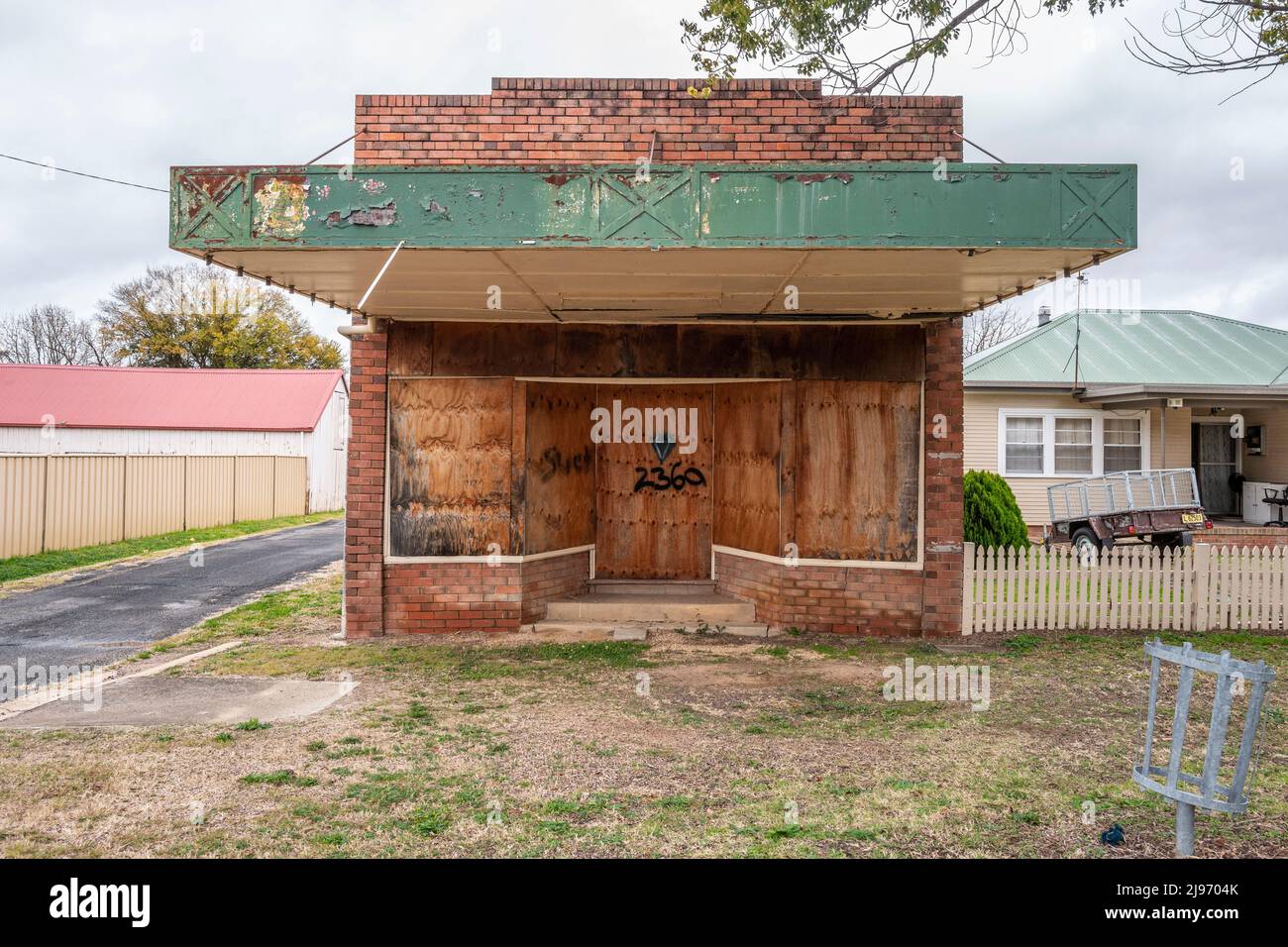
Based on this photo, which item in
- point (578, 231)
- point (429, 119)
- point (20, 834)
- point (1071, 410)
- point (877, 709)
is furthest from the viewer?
point (1071, 410)

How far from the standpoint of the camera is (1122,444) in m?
18.6

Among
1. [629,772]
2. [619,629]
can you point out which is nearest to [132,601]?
[619,629]

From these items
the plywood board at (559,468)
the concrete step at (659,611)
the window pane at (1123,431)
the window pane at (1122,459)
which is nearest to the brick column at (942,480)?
the concrete step at (659,611)

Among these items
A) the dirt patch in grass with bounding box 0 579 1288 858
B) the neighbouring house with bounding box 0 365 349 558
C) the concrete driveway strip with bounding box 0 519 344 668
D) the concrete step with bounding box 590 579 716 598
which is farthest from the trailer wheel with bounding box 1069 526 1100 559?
the neighbouring house with bounding box 0 365 349 558

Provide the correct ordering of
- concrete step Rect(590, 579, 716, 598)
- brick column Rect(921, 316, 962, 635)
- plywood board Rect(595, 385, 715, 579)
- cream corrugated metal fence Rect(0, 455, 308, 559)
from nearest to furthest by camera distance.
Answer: brick column Rect(921, 316, 962, 635), concrete step Rect(590, 579, 716, 598), plywood board Rect(595, 385, 715, 579), cream corrugated metal fence Rect(0, 455, 308, 559)

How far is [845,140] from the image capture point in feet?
28.8

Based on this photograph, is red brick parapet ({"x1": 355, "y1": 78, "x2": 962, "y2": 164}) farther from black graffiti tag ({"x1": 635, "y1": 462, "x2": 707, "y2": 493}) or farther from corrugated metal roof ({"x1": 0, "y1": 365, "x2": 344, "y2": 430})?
corrugated metal roof ({"x1": 0, "y1": 365, "x2": 344, "y2": 430})

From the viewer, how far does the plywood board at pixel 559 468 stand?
9.31 meters

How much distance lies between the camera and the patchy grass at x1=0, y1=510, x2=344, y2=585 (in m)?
15.5

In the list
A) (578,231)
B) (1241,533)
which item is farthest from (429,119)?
(1241,533)

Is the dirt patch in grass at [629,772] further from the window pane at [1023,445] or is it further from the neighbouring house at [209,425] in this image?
the neighbouring house at [209,425]

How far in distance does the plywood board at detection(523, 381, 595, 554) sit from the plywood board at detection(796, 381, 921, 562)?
251cm

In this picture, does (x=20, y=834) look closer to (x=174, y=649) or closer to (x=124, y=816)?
(x=124, y=816)

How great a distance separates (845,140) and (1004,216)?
3.60 metres
